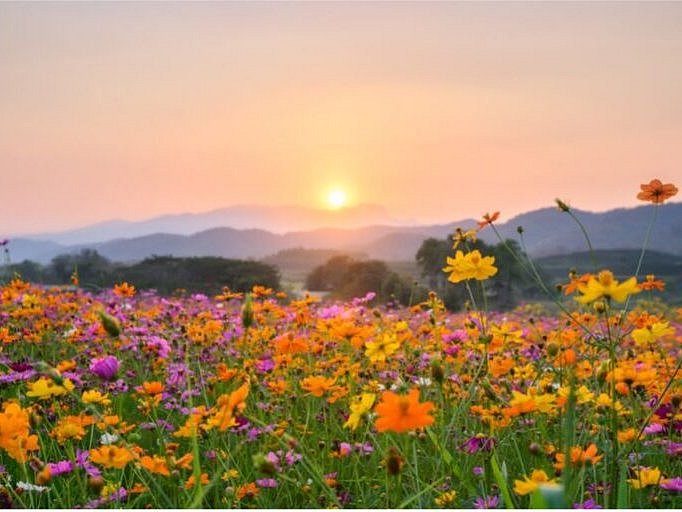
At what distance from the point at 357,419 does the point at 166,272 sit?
1651cm

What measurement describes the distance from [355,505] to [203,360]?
1814mm

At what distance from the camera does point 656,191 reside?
2.14m

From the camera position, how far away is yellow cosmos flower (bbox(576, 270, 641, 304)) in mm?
1314

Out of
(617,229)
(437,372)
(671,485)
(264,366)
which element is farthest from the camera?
(617,229)

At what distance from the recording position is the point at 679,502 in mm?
2119

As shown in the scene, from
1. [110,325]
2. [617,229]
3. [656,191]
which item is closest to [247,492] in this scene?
[110,325]

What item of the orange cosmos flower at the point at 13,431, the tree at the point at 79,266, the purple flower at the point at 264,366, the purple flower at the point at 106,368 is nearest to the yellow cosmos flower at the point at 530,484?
the purple flower at the point at 106,368

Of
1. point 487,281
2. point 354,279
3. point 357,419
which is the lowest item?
point 487,281

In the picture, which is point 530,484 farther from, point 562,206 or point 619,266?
point 619,266

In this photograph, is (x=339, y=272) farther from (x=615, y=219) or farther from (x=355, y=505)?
(x=615, y=219)

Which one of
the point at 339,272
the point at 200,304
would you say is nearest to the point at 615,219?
the point at 339,272

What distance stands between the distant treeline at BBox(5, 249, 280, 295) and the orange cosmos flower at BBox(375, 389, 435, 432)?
530 inches

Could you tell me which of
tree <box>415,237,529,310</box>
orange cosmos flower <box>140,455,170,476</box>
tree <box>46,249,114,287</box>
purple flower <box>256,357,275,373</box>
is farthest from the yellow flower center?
tree <box>46,249,114,287</box>

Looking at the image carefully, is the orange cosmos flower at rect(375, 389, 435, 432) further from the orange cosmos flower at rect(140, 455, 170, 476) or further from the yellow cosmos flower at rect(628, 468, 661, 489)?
the yellow cosmos flower at rect(628, 468, 661, 489)
